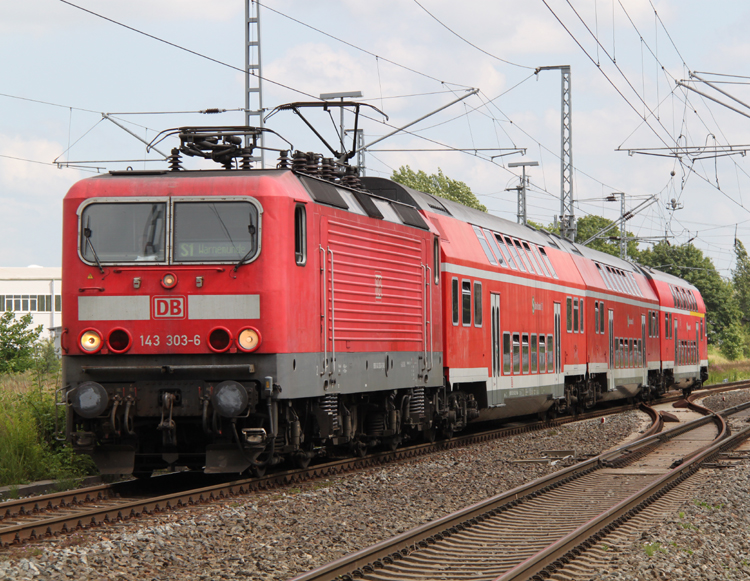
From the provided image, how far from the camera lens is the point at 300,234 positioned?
37.7 ft

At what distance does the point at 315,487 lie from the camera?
11.7 metres

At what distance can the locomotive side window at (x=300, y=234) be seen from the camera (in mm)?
11391

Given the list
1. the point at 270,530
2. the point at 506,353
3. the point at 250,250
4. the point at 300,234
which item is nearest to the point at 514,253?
the point at 506,353

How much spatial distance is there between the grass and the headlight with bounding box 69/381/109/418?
1012mm

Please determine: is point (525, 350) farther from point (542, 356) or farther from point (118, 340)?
point (118, 340)

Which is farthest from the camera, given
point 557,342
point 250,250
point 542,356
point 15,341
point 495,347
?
point 15,341

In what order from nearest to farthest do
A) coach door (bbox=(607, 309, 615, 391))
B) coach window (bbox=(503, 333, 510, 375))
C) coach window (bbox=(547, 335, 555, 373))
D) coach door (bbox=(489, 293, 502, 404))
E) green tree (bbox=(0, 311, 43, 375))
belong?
coach door (bbox=(489, 293, 502, 404))
coach window (bbox=(503, 333, 510, 375))
coach window (bbox=(547, 335, 555, 373))
green tree (bbox=(0, 311, 43, 375))
coach door (bbox=(607, 309, 615, 391))

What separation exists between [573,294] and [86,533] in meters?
17.0

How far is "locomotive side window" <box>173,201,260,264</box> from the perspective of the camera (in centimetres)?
1098

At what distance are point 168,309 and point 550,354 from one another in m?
12.7

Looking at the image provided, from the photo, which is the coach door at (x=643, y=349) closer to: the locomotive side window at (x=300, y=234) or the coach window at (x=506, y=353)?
the coach window at (x=506, y=353)

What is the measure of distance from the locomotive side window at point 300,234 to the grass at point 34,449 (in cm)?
329

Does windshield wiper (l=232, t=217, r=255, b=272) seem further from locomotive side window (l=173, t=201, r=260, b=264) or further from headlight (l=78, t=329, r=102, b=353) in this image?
headlight (l=78, t=329, r=102, b=353)

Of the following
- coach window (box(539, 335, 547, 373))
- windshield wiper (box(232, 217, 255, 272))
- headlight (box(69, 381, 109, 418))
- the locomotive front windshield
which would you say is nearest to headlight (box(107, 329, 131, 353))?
headlight (box(69, 381, 109, 418))
